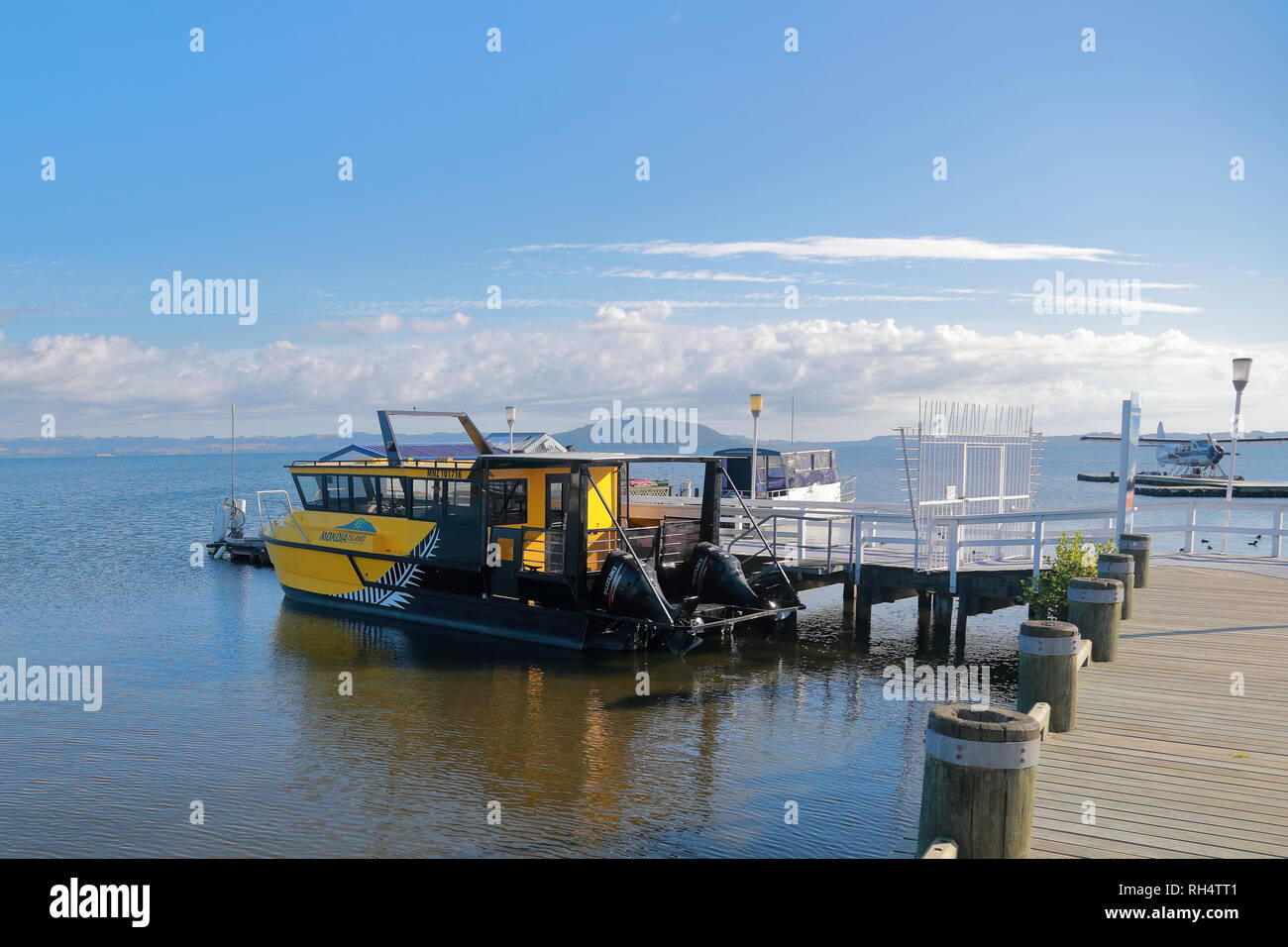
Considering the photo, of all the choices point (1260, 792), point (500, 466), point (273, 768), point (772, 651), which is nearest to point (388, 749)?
point (273, 768)

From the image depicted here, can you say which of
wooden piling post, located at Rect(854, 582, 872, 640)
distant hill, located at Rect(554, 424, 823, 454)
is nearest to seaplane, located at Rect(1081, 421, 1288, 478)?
distant hill, located at Rect(554, 424, 823, 454)

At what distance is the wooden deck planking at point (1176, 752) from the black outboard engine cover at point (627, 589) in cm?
683

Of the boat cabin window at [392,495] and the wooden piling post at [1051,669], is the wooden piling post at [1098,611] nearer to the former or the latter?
the wooden piling post at [1051,669]

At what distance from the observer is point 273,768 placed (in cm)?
1084

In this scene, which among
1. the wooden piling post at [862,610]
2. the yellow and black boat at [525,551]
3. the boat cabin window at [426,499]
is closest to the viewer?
the yellow and black boat at [525,551]

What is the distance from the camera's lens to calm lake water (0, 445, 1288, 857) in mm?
8891

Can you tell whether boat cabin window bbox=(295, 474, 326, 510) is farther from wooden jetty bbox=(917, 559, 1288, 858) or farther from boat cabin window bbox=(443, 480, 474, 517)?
wooden jetty bbox=(917, 559, 1288, 858)

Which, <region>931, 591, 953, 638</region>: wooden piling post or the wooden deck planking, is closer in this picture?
the wooden deck planking

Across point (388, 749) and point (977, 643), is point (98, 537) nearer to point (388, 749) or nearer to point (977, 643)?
point (388, 749)

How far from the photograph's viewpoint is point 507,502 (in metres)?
17.2

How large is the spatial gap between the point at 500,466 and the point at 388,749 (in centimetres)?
645

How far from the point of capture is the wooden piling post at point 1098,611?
9531 millimetres

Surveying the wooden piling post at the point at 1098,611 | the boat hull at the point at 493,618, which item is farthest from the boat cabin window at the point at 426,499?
the wooden piling post at the point at 1098,611

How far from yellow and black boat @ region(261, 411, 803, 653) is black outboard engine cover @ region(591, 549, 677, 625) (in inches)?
0.9
